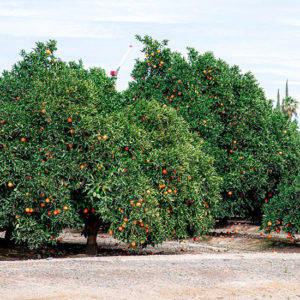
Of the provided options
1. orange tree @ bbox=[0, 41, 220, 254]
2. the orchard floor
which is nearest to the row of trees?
orange tree @ bbox=[0, 41, 220, 254]

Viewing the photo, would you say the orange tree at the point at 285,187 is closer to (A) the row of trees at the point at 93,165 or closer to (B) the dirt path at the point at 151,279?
(A) the row of trees at the point at 93,165

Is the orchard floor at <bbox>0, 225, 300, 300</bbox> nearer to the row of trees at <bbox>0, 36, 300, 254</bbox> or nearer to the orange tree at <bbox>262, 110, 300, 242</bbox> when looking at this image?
the row of trees at <bbox>0, 36, 300, 254</bbox>

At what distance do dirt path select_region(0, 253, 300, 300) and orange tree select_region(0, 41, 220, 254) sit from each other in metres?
1.62

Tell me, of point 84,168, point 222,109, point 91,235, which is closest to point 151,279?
point 84,168

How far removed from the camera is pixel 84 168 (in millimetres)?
10312

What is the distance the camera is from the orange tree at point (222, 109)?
15602 mm

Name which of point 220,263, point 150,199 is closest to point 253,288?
point 220,263

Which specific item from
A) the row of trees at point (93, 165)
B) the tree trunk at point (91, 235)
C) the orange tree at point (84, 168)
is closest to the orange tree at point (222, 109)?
the row of trees at point (93, 165)

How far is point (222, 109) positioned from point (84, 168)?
709cm

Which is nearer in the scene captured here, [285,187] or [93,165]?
[93,165]

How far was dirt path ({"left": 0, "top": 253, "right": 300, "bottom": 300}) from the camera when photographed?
6.44 m

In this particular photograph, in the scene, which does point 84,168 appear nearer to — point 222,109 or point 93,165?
point 93,165

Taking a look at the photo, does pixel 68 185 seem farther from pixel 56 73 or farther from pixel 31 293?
pixel 31 293

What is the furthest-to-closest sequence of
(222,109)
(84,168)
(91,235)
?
(222,109)
(91,235)
(84,168)
